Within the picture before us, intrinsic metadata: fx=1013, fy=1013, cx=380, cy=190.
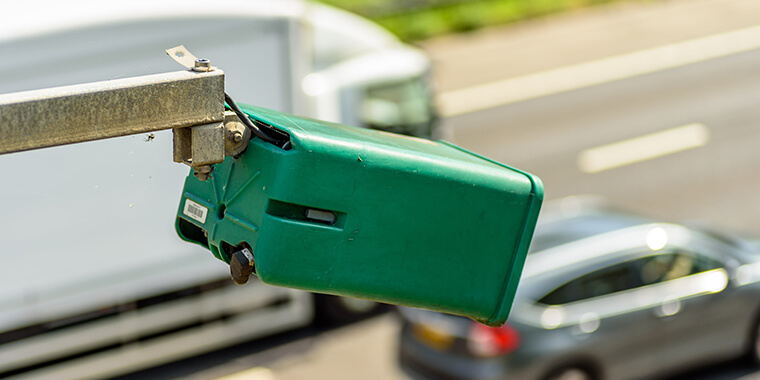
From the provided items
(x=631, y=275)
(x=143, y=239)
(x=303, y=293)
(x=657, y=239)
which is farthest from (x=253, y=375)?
(x=657, y=239)

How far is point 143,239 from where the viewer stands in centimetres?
800

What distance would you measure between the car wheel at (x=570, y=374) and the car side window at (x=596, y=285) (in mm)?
567

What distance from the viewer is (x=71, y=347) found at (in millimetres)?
8469

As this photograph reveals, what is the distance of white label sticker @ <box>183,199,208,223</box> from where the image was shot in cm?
308

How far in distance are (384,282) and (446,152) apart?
511mm

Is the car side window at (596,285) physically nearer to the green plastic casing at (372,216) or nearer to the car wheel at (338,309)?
the car wheel at (338,309)

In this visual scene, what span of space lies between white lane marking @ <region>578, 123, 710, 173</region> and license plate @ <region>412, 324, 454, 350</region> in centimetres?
637

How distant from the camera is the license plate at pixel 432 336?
8398 mm

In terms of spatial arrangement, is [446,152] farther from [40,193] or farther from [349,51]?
[349,51]

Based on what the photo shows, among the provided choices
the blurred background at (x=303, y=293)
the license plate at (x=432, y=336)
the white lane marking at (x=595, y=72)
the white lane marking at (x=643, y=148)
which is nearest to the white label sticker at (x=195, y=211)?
the blurred background at (x=303, y=293)

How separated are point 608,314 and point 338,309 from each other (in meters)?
2.95

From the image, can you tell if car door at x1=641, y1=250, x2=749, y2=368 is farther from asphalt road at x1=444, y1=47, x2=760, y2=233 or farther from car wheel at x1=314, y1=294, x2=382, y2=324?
asphalt road at x1=444, y1=47, x2=760, y2=233

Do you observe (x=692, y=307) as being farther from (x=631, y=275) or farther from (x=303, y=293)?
(x=303, y=293)

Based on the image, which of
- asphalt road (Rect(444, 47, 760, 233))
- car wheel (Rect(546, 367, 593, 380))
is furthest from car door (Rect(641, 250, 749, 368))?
asphalt road (Rect(444, 47, 760, 233))
